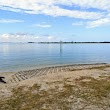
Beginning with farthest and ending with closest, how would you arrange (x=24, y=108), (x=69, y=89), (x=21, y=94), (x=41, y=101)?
(x=69, y=89) < (x=21, y=94) < (x=41, y=101) < (x=24, y=108)

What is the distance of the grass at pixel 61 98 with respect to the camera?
47.1 ft

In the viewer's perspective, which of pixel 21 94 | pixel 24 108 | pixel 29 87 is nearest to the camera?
pixel 24 108

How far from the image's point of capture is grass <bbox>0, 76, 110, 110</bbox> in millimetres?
14352

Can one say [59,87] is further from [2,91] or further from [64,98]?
[2,91]

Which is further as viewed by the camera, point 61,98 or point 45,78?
point 45,78

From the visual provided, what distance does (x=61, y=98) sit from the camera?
16.2 m

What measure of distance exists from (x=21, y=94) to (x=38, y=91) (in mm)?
1805

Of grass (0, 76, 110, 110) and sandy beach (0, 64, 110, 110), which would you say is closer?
grass (0, 76, 110, 110)

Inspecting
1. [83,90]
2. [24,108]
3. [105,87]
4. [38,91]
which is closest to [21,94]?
[38,91]

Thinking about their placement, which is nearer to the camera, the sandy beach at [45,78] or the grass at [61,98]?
the grass at [61,98]

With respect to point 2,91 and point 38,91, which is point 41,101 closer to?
point 38,91

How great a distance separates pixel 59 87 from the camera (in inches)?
781

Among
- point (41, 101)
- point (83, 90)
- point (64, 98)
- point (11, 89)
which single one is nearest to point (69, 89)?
point (83, 90)

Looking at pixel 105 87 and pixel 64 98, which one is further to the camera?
pixel 105 87
